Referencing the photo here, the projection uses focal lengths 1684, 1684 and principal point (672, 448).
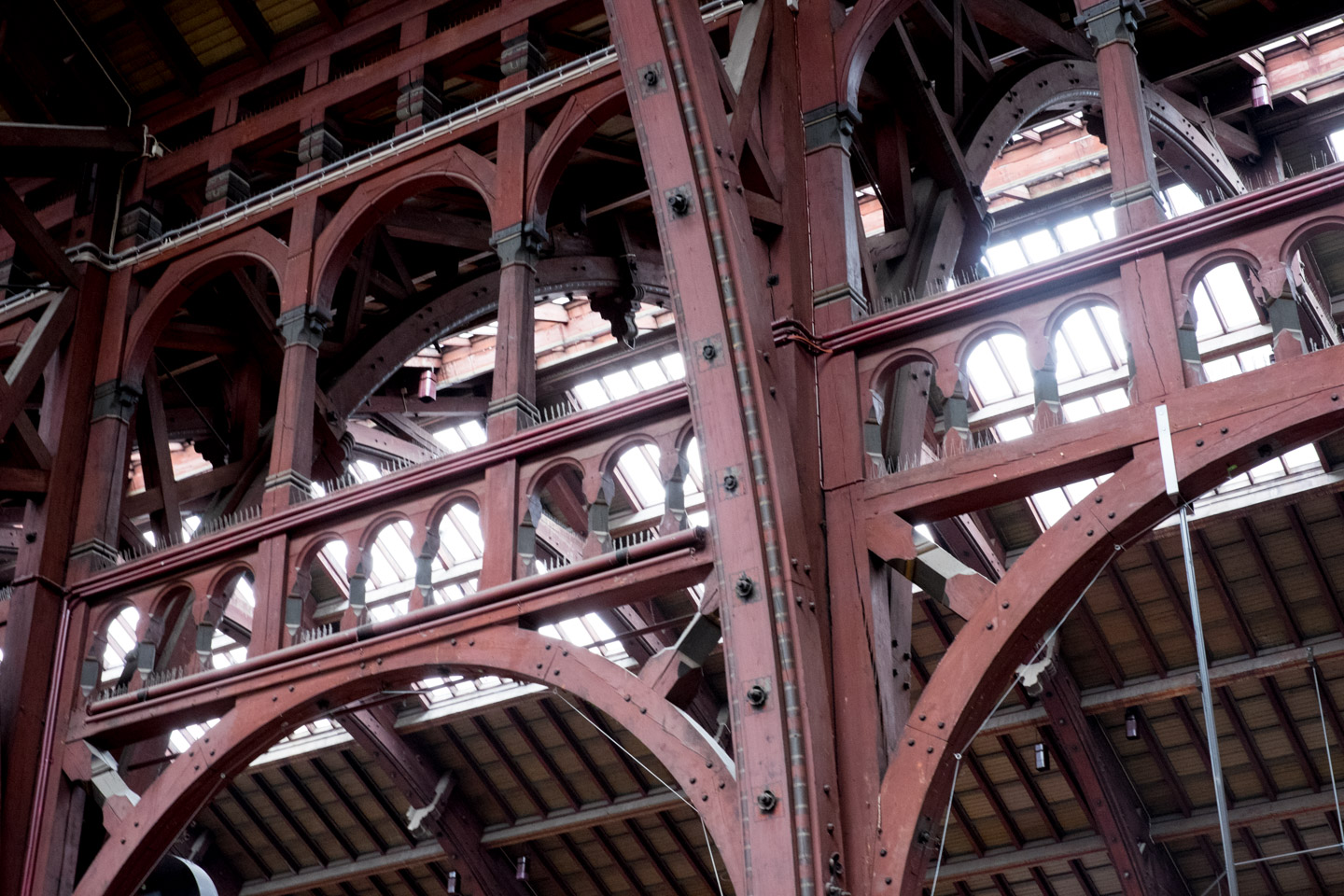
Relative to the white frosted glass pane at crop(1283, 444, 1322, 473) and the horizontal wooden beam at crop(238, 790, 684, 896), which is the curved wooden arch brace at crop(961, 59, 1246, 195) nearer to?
the white frosted glass pane at crop(1283, 444, 1322, 473)

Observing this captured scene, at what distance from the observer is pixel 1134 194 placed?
7887 millimetres

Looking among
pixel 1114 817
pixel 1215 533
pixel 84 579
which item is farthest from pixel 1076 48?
pixel 1114 817

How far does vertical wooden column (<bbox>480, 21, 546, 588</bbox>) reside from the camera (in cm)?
898

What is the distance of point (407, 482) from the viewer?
946cm

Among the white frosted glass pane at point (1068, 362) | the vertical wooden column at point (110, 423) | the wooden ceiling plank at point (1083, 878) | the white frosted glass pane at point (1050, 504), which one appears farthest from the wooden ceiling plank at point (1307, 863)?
the vertical wooden column at point (110, 423)

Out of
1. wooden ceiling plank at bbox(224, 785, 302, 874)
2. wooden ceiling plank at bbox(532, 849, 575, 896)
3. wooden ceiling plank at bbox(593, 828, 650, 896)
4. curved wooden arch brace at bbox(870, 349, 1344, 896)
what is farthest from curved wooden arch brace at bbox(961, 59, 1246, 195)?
wooden ceiling plank at bbox(224, 785, 302, 874)

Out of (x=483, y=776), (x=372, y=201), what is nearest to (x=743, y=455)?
(x=372, y=201)

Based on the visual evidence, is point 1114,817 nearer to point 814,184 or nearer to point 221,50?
point 814,184

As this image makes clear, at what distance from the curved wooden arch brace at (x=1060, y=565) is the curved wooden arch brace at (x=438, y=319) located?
20.9ft

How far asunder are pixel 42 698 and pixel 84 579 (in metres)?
0.79

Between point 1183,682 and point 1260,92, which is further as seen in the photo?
point 1183,682

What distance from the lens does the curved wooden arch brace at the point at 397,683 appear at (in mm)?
7605

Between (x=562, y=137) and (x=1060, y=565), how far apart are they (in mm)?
4404

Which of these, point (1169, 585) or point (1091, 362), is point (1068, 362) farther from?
point (1169, 585)
